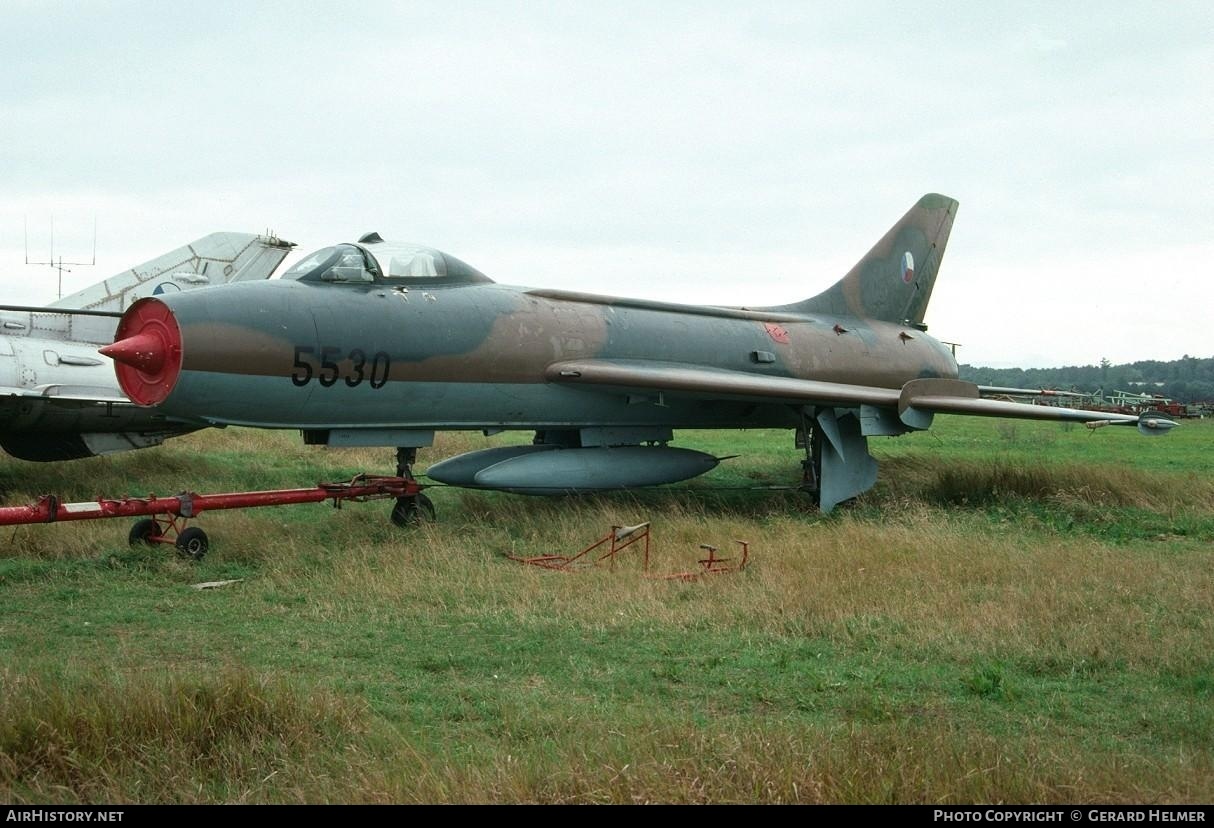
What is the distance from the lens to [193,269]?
1881 cm

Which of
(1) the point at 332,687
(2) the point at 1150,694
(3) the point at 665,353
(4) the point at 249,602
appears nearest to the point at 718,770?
(1) the point at 332,687

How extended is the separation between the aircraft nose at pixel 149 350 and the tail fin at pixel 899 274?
10.0 metres

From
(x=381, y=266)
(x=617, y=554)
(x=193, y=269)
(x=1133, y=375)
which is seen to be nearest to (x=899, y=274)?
(x=381, y=266)

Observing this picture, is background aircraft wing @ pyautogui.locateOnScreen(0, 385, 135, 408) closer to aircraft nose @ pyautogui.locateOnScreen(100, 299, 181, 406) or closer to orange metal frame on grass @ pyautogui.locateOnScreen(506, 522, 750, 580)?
aircraft nose @ pyautogui.locateOnScreen(100, 299, 181, 406)

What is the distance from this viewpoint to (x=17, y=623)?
729cm

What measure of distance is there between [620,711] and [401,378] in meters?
6.84

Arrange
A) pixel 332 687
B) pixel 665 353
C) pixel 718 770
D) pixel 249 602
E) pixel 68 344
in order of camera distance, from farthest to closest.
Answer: pixel 68 344
pixel 665 353
pixel 249 602
pixel 332 687
pixel 718 770

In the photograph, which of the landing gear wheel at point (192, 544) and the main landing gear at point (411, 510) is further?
the main landing gear at point (411, 510)

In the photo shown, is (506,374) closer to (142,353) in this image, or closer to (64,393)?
(142,353)

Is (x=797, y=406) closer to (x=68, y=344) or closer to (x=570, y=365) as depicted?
(x=570, y=365)

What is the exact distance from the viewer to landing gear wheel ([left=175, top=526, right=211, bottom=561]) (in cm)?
973

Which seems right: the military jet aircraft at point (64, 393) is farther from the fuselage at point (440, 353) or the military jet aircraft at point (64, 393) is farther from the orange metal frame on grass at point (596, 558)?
the orange metal frame on grass at point (596, 558)

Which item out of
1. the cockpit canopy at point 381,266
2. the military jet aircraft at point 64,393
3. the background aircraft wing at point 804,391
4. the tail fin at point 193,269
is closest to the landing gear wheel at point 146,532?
the cockpit canopy at point 381,266

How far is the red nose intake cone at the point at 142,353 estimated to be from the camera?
9859 millimetres
